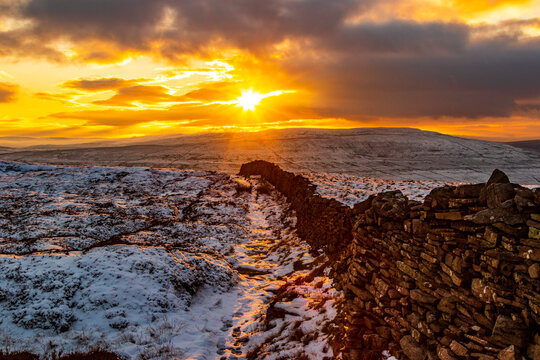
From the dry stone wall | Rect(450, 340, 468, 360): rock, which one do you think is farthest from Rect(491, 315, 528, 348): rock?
Rect(450, 340, 468, 360): rock

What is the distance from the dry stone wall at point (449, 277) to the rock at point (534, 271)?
0.05 ft

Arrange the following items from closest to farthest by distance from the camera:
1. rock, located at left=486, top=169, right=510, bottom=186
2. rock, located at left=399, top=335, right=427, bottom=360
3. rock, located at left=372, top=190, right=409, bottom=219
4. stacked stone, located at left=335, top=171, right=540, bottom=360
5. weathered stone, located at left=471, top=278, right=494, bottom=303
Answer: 1. stacked stone, located at left=335, top=171, right=540, bottom=360
2. weathered stone, located at left=471, top=278, right=494, bottom=303
3. rock, located at left=486, top=169, right=510, bottom=186
4. rock, located at left=399, top=335, right=427, bottom=360
5. rock, located at left=372, top=190, right=409, bottom=219

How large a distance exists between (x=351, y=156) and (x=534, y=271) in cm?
9114

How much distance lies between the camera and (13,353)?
777 centimetres

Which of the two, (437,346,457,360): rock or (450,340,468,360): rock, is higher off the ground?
(450,340,468,360): rock

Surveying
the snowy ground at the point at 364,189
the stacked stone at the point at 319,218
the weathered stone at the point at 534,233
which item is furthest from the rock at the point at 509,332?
the snowy ground at the point at 364,189

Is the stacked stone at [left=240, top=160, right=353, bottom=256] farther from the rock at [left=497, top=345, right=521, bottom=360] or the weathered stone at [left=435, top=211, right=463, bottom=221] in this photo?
the rock at [left=497, top=345, right=521, bottom=360]

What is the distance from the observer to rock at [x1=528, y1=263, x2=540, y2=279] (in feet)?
13.9

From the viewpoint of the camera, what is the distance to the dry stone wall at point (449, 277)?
457 centimetres

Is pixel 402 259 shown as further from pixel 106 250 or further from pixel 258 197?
pixel 258 197

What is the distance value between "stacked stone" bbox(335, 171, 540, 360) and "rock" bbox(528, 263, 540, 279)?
0.5 inches

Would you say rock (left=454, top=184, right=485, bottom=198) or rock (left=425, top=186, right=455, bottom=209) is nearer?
rock (left=454, top=184, right=485, bottom=198)

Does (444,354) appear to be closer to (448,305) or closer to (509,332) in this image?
(448,305)

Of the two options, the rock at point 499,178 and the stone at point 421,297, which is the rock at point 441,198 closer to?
the rock at point 499,178
